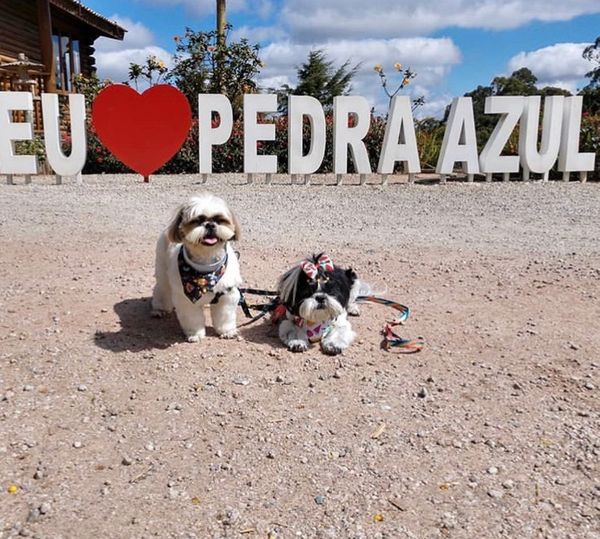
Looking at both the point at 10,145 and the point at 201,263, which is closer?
the point at 201,263

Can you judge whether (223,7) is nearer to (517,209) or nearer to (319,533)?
(517,209)

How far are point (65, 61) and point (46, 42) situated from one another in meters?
3.21

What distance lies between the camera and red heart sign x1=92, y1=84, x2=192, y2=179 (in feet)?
35.4

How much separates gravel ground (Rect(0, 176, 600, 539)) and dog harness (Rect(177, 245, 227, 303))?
0.43 m

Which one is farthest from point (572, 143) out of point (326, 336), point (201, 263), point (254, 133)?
point (201, 263)

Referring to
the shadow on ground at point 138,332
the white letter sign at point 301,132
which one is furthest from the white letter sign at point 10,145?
the shadow on ground at point 138,332

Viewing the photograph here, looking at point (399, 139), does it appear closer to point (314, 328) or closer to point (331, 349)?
point (314, 328)

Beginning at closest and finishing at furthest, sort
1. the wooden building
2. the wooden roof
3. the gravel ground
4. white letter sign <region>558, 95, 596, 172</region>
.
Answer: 1. the gravel ground
2. white letter sign <region>558, 95, 596, 172</region>
3. the wooden building
4. the wooden roof

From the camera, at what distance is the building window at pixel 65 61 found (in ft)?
71.2

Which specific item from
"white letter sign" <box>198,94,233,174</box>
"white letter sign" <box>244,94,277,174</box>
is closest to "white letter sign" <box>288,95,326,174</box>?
"white letter sign" <box>244,94,277,174</box>

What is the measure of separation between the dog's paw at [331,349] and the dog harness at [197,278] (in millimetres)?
857

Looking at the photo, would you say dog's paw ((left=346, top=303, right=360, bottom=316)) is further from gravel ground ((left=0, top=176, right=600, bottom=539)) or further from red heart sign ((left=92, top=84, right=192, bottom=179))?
red heart sign ((left=92, top=84, right=192, bottom=179))

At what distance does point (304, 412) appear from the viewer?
3.33 meters

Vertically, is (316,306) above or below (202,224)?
below
